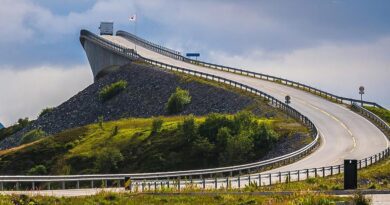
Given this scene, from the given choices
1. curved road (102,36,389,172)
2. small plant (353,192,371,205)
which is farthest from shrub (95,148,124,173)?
small plant (353,192,371,205)

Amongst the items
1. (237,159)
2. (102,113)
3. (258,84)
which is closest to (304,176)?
(237,159)

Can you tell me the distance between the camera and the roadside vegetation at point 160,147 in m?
92.1

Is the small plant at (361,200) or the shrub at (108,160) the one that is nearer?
the small plant at (361,200)

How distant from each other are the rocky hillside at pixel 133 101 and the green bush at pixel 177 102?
95cm

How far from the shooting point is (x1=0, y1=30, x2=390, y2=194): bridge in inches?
2103

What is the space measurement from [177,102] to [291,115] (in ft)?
93.3

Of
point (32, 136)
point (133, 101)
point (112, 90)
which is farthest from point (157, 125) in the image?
point (112, 90)

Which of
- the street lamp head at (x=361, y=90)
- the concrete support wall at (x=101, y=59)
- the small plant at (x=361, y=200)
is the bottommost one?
the small plant at (x=361, y=200)

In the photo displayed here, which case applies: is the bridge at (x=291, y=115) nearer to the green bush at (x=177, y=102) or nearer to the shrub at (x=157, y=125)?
the green bush at (x=177, y=102)

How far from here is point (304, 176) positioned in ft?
202

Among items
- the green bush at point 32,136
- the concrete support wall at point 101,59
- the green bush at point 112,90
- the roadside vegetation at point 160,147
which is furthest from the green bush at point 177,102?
the concrete support wall at point 101,59

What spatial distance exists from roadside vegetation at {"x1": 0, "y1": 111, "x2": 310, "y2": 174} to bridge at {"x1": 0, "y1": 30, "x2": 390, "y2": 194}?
5777 mm

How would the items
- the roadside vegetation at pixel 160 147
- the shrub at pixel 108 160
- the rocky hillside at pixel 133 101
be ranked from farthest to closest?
the rocky hillside at pixel 133 101 → the shrub at pixel 108 160 → the roadside vegetation at pixel 160 147

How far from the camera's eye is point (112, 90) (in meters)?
155
